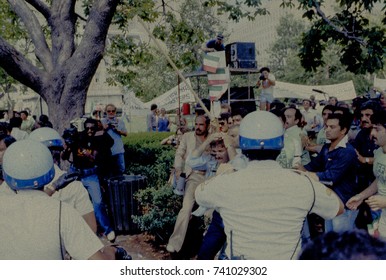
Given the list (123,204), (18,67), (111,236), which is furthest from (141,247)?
(18,67)

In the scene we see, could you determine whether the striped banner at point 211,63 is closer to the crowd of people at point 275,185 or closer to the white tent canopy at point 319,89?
the crowd of people at point 275,185

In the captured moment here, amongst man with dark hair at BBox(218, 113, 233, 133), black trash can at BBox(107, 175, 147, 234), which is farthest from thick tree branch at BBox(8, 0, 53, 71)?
man with dark hair at BBox(218, 113, 233, 133)

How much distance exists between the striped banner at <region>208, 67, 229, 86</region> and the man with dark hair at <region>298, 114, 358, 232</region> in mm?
2795

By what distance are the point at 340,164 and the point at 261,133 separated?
5.70ft

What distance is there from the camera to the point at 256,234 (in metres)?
2.59

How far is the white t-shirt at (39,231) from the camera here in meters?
2.34

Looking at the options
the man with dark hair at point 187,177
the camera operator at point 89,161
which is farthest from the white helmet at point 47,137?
the man with dark hair at point 187,177

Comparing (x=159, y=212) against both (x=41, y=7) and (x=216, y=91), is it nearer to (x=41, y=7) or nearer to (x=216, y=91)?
(x=216, y=91)

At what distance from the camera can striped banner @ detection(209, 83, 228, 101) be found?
6.80 metres

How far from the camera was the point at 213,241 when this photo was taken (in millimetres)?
3797

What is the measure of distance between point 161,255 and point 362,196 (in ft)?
8.18
